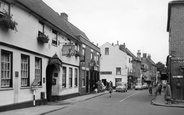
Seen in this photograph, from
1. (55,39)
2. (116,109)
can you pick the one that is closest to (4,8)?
(55,39)

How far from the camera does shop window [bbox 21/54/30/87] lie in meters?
15.7

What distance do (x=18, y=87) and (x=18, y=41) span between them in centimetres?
276

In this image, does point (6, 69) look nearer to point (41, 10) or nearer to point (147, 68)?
point (41, 10)

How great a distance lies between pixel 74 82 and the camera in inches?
1060

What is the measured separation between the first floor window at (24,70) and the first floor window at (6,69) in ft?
5.33

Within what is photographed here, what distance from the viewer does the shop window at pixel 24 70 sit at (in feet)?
51.4

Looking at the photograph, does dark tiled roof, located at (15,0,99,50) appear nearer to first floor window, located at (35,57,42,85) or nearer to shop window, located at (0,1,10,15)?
shop window, located at (0,1,10,15)

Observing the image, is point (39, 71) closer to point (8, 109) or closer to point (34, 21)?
point (34, 21)

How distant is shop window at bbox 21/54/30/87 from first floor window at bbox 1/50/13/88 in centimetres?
161

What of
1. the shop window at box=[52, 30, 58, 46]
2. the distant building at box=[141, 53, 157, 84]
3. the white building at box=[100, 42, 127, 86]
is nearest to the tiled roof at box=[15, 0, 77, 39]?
the shop window at box=[52, 30, 58, 46]

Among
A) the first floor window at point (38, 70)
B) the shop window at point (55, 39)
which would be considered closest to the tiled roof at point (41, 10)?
the shop window at point (55, 39)

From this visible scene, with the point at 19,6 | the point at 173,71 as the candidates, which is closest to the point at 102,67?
the point at 173,71

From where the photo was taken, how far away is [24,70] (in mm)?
15938

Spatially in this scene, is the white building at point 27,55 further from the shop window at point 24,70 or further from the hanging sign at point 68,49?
the hanging sign at point 68,49
